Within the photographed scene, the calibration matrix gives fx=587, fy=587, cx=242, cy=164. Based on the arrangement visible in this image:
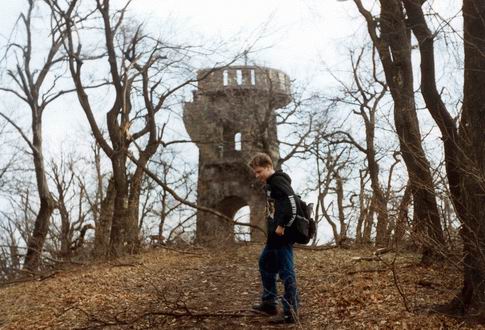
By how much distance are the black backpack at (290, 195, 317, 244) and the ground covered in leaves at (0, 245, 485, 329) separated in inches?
31.7

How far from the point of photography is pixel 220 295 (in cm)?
838

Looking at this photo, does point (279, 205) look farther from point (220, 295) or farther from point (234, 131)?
point (234, 131)

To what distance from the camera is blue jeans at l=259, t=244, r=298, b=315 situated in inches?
240

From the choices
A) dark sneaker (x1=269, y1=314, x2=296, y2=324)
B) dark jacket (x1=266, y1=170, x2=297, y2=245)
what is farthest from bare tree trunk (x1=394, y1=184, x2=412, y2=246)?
dark sneaker (x1=269, y1=314, x2=296, y2=324)

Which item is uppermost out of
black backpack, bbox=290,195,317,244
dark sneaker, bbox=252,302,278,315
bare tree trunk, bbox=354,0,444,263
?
bare tree trunk, bbox=354,0,444,263

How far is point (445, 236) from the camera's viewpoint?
730cm

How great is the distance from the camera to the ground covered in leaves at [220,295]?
6.34 metres

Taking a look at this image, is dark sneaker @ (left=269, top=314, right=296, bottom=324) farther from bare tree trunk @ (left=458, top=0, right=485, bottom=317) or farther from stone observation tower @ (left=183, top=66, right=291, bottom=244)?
stone observation tower @ (left=183, top=66, right=291, bottom=244)

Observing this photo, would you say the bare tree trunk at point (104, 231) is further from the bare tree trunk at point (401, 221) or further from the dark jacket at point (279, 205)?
the dark jacket at point (279, 205)

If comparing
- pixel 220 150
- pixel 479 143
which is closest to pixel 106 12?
pixel 479 143

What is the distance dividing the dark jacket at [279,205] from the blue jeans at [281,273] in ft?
0.33

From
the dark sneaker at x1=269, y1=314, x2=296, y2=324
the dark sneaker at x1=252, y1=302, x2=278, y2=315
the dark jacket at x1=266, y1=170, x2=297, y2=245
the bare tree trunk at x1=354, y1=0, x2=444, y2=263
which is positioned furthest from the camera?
the bare tree trunk at x1=354, y1=0, x2=444, y2=263

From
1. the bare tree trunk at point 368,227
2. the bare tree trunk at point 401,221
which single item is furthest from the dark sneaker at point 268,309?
the bare tree trunk at point 368,227

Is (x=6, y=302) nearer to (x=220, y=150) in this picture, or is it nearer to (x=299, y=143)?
(x=299, y=143)
